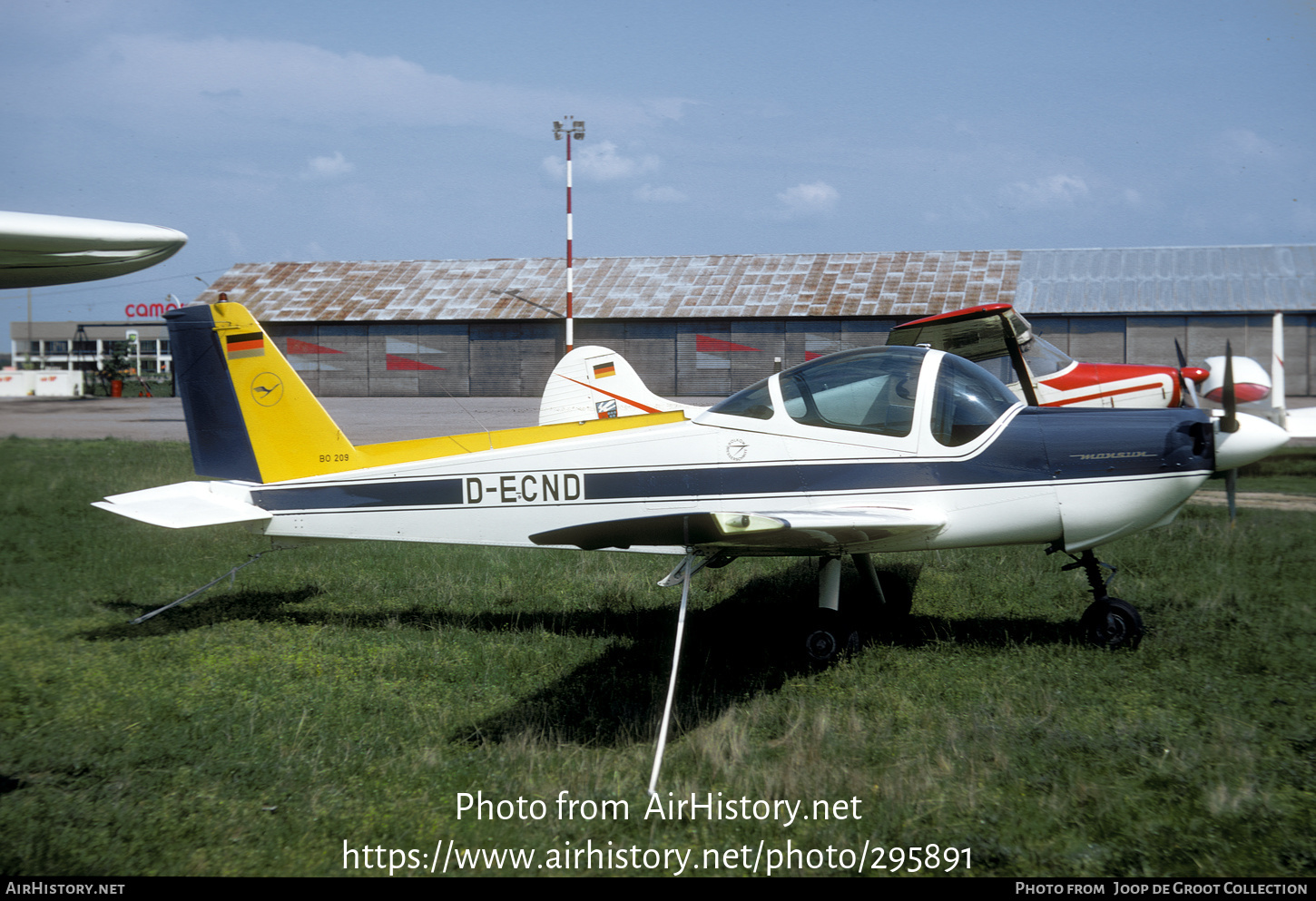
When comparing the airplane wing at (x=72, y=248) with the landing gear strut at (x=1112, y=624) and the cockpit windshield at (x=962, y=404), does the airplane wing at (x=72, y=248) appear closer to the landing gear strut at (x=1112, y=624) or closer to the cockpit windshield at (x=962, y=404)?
the cockpit windshield at (x=962, y=404)

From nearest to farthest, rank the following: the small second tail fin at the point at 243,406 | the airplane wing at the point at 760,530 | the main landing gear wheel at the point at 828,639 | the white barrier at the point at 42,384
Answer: the airplane wing at the point at 760,530 → the main landing gear wheel at the point at 828,639 → the small second tail fin at the point at 243,406 → the white barrier at the point at 42,384

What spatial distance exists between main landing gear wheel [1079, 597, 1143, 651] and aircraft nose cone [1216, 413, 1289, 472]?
107cm

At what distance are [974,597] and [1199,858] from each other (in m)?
3.83

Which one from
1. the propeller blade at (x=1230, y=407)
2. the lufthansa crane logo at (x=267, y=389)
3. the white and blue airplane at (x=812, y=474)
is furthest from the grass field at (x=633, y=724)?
the lufthansa crane logo at (x=267, y=389)

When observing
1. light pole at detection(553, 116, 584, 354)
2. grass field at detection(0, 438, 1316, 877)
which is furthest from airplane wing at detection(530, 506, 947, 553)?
light pole at detection(553, 116, 584, 354)

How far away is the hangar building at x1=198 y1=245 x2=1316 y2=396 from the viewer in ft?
91.2

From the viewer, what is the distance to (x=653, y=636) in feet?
20.1

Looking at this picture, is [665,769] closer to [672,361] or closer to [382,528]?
[382,528]

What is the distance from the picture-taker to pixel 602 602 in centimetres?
705

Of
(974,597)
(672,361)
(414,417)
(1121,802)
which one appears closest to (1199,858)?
(1121,802)

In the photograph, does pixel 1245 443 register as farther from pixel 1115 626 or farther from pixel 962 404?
pixel 962 404

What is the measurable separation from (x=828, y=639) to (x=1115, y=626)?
6.24 feet

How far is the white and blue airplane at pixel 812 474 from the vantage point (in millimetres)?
5016

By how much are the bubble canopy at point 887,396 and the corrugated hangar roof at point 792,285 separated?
79.7 feet
